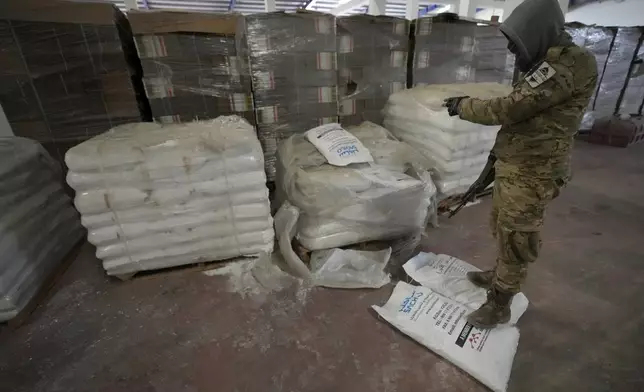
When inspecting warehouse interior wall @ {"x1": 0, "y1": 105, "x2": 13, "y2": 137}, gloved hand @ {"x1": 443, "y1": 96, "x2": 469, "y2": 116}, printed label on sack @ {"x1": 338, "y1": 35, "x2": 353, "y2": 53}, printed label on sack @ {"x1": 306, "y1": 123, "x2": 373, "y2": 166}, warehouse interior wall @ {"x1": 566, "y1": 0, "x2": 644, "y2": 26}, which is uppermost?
warehouse interior wall @ {"x1": 566, "y1": 0, "x2": 644, "y2": 26}

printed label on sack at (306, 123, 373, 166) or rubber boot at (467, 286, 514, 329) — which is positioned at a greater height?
printed label on sack at (306, 123, 373, 166)

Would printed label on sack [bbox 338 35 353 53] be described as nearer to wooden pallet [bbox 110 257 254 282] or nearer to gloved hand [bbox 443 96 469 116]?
gloved hand [bbox 443 96 469 116]

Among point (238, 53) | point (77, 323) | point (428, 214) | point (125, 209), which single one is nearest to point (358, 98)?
point (238, 53)

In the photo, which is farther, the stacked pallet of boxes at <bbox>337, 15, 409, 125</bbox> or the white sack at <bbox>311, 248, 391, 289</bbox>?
the stacked pallet of boxes at <bbox>337, 15, 409, 125</bbox>

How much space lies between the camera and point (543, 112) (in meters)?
1.20

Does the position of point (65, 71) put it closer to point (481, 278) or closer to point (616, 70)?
point (481, 278)

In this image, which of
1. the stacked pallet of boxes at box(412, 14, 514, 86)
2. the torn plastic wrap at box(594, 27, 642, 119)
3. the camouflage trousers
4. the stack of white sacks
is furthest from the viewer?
the torn plastic wrap at box(594, 27, 642, 119)

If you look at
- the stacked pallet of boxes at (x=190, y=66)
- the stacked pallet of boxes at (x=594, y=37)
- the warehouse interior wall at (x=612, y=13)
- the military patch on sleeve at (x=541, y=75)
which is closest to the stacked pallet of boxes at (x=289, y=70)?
the stacked pallet of boxes at (x=190, y=66)

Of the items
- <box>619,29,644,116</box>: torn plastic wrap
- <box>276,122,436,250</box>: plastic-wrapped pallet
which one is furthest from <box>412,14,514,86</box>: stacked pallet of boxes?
<box>619,29,644,116</box>: torn plastic wrap

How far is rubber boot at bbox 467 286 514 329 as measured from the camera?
1.45 meters

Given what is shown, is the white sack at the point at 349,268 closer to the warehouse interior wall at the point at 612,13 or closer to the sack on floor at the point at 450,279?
the sack on floor at the point at 450,279

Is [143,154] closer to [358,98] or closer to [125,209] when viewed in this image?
[125,209]

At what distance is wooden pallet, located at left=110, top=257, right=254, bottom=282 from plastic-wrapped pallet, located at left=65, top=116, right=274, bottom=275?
0.06 m

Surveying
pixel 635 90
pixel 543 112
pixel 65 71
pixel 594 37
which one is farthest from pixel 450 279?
pixel 635 90
